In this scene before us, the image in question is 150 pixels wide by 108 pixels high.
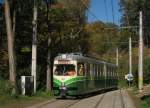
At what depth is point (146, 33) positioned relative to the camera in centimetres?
10562

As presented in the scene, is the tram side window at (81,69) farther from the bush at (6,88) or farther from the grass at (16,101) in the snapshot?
the bush at (6,88)

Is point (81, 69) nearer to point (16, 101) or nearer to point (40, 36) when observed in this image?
point (16, 101)

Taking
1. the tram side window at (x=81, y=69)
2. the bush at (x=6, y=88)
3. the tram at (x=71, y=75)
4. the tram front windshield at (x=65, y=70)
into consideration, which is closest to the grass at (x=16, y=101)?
the bush at (x=6, y=88)

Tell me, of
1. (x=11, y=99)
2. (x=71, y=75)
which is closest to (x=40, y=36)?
(x=71, y=75)

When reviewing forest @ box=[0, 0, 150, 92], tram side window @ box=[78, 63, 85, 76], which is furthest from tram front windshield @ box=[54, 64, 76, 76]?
forest @ box=[0, 0, 150, 92]

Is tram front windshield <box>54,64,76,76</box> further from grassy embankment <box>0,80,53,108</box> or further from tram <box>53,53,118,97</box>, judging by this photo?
grassy embankment <box>0,80,53,108</box>

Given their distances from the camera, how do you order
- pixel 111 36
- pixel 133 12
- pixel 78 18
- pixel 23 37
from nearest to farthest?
1. pixel 23 37
2. pixel 78 18
3. pixel 133 12
4. pixel 111 36

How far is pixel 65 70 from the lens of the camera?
37438 mm

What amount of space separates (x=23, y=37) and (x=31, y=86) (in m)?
10.9

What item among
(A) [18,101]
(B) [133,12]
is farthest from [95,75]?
(B) [133,12]

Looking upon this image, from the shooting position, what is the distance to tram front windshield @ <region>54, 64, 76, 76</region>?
3716 cm

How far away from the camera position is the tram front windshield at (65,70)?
122ft

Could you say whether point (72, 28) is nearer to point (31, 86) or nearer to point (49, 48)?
point (49, 48)

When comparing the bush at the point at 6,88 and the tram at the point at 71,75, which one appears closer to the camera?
the bush at the point at 6,88
